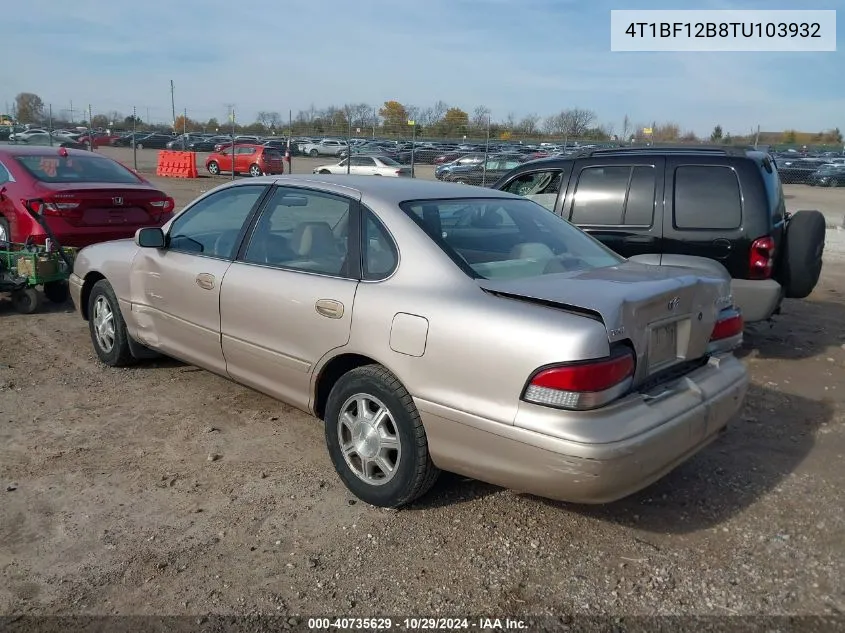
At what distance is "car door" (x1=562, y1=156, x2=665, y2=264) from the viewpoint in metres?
6.19

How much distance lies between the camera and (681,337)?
3.25 metres

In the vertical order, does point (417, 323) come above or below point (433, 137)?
below

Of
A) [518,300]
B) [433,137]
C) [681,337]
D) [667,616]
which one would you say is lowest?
[667,616]

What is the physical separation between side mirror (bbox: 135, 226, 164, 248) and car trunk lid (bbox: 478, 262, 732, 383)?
2.51 metres

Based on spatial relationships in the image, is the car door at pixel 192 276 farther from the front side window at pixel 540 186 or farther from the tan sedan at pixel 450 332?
the front side window at pixel 540 186

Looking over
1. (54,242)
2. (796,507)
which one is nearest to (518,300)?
(796,507)

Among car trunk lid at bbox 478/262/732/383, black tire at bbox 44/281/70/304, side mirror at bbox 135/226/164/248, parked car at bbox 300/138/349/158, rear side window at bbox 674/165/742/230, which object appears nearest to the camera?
car trunk lid at bbox 478/262/732/383

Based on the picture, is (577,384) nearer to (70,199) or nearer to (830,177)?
(70,199)

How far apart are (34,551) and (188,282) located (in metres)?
1.88

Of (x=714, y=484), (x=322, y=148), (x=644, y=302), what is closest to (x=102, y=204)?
(x=644, y=302)

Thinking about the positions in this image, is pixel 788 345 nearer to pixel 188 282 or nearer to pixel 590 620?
pixel 590 620

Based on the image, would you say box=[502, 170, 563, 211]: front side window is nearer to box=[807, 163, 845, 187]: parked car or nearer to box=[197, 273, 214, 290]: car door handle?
box=[197, 273, 214, 290]: car door handle

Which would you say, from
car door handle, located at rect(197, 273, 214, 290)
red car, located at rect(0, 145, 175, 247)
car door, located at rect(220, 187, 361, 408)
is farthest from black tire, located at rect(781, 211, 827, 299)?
red car, located at rect(0, 145, 175, 247)

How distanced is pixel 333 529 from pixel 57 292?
221 inches
